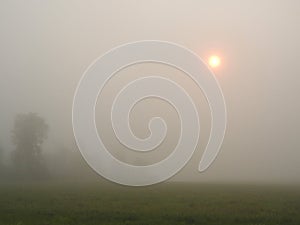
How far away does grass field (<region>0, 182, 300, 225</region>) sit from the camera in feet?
37.1

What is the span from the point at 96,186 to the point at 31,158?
4.89 meters

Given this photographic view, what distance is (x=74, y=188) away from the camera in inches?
698

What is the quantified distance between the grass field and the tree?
150cm

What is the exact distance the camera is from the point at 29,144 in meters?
20.6

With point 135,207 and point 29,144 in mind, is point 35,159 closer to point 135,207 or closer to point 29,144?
point 29,144

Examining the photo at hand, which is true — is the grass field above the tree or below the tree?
below

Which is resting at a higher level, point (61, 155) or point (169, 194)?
point (61, 155)

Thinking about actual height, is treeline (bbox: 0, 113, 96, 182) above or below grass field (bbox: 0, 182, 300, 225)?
above

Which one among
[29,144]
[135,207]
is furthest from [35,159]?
[135,207]

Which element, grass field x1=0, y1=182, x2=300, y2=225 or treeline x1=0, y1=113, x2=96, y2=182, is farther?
treeline x1=0, y1=113, x2=96, y2=182

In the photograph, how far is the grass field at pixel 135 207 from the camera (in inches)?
445

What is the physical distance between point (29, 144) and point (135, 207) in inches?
382

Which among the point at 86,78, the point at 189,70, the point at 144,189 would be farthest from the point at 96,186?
the point at 189,70

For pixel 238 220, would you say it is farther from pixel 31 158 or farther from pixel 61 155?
pixel 31 158
